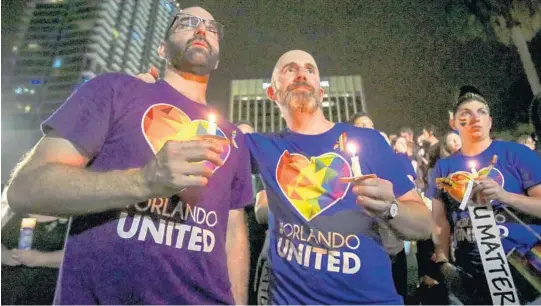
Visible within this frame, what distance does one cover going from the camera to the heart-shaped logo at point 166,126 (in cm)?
107

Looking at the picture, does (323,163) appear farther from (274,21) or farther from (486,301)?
(274,21)

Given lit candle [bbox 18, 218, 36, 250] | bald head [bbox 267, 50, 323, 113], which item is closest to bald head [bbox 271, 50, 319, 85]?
bald head [bbox 267, 50, 323, 113]

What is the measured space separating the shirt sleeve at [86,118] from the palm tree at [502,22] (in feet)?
8.84

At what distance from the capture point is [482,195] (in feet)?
5.46

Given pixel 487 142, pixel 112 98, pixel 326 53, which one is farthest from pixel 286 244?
pixel 326 53

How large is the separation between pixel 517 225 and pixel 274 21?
2.01 meters

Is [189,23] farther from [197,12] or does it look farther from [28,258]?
[28,258]

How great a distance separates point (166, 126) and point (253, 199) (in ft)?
1.54

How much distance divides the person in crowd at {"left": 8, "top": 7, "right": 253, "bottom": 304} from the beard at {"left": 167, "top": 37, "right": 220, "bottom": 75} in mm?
147

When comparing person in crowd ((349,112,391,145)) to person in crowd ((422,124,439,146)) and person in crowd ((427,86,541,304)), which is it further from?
person in crowd ((422,124,439,146))

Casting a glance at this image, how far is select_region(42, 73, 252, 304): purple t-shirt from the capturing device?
0.92 metres

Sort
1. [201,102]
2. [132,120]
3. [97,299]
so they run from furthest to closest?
[201,102], [132,120], [97,299]

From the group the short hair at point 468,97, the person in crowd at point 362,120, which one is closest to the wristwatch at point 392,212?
the short hair at point 468,97

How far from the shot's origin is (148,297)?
93 centimetres
